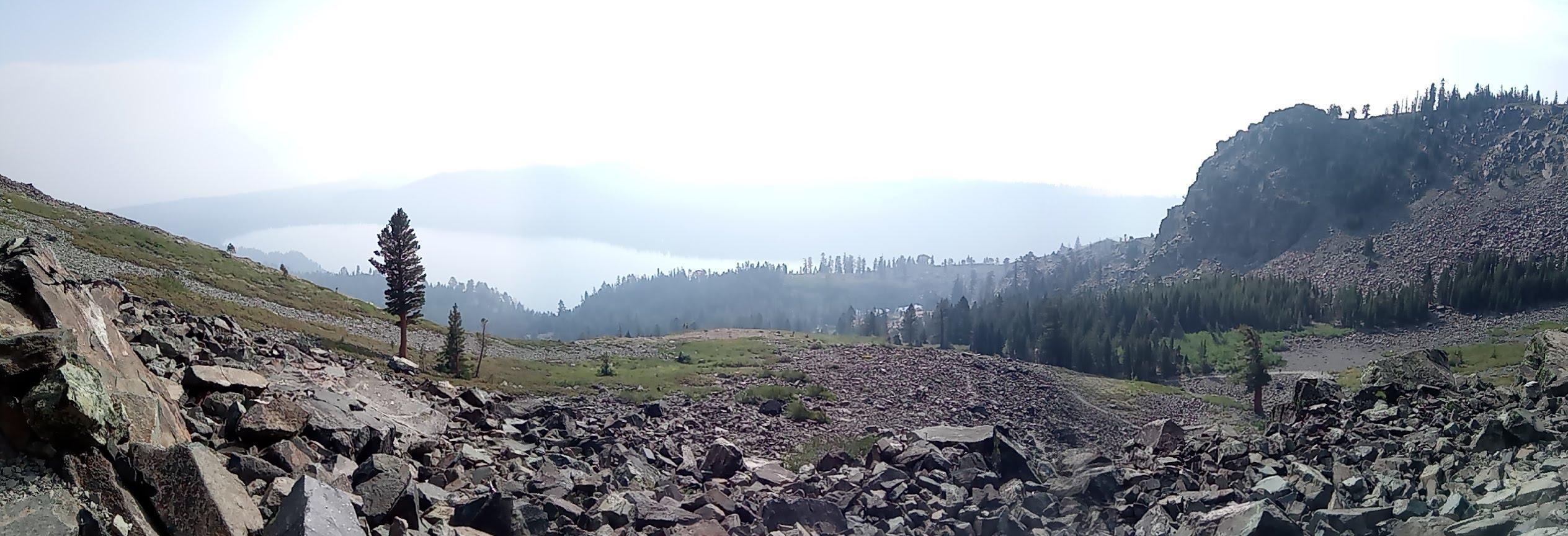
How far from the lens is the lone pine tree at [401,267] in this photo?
35281 mm

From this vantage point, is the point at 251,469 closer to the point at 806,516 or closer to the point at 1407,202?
the point at 806,516

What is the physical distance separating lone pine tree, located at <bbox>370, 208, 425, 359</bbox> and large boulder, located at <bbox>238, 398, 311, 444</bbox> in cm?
2548

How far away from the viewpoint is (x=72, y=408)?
681 cm

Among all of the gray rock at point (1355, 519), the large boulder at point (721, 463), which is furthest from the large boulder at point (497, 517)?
the gray rock at point (1355, 519)

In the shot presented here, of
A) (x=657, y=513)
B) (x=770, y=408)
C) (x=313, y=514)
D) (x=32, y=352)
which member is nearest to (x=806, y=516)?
(x=657, y=513)

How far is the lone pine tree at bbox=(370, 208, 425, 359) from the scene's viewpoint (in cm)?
3528

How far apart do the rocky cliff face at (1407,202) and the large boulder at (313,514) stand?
588 feet

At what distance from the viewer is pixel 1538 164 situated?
154 m

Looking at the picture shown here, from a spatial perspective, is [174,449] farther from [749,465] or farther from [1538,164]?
[1538,164]

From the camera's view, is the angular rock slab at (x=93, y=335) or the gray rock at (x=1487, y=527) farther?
the gray rock at (x=1487, y=527)

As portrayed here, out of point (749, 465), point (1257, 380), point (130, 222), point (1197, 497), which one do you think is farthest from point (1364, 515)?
point (130, 222)

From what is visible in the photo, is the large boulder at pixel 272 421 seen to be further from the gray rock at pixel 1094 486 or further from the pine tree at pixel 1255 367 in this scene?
the pine tree at pixel 1255 367

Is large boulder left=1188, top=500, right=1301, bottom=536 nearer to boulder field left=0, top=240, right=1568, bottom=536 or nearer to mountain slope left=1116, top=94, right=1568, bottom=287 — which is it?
boulder field left=0, top=240, right=1568, bottom=536

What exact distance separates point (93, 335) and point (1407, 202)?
224831 millimetres
